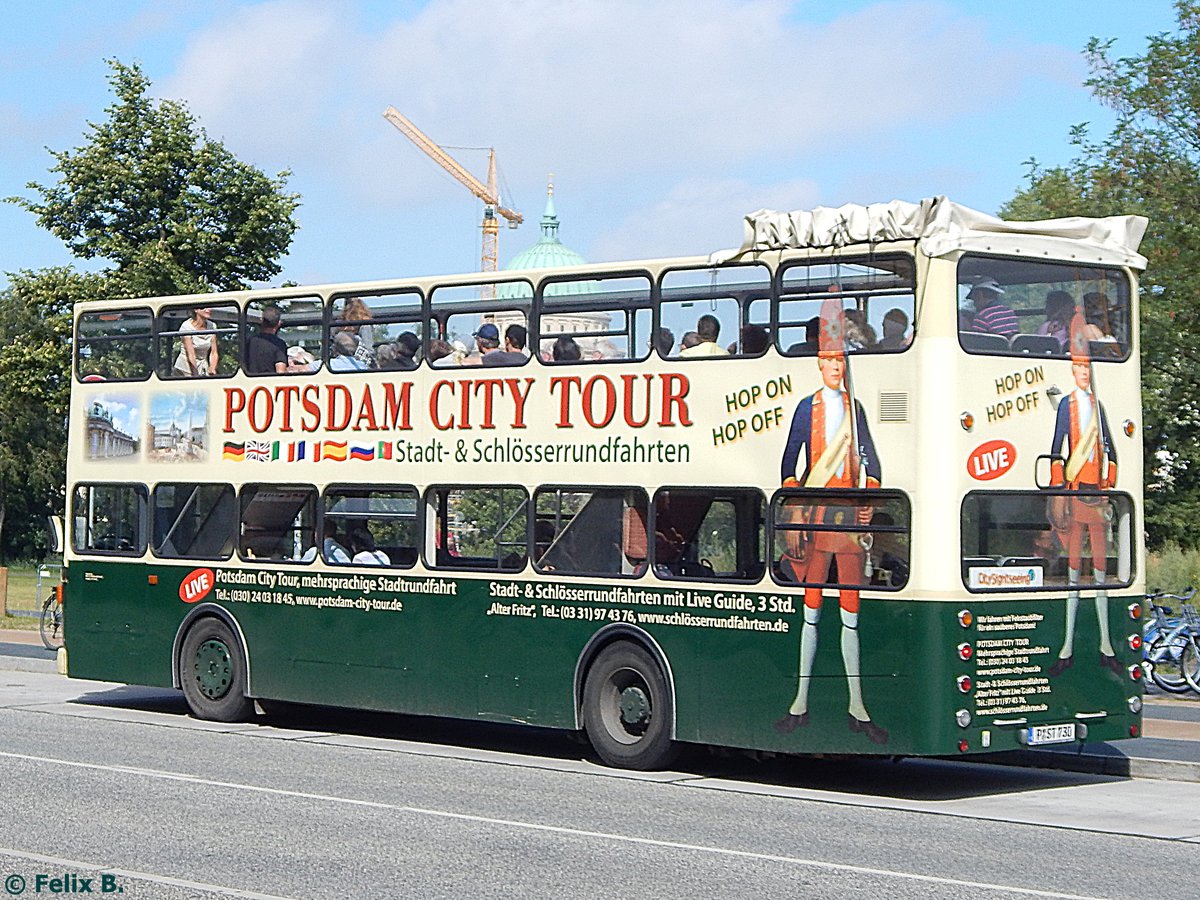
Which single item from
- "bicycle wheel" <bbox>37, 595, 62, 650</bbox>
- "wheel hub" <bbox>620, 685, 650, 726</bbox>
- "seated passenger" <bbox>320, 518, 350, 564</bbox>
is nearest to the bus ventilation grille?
"wheel hub" <bbox>620, 685, 650, 726</bbox>

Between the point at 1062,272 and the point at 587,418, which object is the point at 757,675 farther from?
the point at 1062,272

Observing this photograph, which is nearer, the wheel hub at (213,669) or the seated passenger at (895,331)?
the seated passenger at (895,331)

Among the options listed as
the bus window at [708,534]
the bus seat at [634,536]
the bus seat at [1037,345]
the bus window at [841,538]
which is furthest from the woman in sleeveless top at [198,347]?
the bus seat at [1037,345]

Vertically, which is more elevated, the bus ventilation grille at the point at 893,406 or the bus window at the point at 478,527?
the bus ventilation grille at the point at 893,406

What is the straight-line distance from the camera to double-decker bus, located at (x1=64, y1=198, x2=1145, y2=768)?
13.4 metres

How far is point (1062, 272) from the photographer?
14000 millimetres

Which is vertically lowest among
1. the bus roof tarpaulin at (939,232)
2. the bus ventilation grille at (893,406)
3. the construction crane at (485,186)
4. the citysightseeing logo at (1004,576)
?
the citysightseeing logo at (1004,576)

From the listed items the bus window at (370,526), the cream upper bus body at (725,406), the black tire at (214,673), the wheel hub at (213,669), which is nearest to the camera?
the cream upper bus body at (725,406)

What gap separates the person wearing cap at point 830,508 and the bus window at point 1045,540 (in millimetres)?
758

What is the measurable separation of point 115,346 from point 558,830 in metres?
9.50

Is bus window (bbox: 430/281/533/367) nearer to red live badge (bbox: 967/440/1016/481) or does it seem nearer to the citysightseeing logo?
red live badge (bbox: 967/440/1016/481)

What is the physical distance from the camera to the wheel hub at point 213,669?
18203 millimetres

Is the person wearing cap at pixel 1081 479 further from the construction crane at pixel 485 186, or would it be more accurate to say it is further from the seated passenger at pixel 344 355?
the construction crane at pixel 485 186

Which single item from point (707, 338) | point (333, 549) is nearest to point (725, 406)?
point (707, 338)
